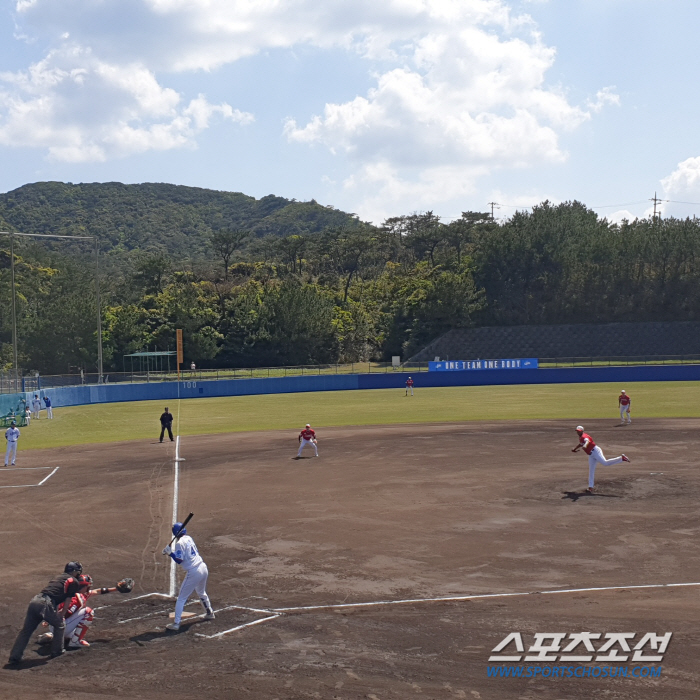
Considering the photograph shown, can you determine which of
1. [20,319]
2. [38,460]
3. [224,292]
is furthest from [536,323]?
[38,460]

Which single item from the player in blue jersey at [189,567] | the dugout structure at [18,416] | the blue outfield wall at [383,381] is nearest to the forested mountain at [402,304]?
the blue outfield wall at [383,381]

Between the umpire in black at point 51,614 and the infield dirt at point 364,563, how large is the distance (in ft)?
0.88

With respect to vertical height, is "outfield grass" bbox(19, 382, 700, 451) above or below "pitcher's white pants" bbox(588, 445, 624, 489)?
below

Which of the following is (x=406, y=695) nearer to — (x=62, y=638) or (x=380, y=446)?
(x=62, y=638)

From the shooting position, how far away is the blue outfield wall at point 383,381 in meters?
70.4

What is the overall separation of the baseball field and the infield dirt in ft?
0.18

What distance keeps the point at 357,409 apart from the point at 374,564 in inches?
1499

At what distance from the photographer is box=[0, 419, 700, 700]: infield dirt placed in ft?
33.9

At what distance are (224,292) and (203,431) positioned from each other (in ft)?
256

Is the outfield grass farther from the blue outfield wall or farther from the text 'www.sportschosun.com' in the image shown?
the text 'www.sportschosun.com'

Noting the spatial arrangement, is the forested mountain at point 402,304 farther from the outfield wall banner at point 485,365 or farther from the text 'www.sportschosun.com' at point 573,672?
the text 'www.sportschosun.com' at point 573,672

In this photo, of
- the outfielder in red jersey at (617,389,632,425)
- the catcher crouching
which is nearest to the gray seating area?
the outfielder in red jersey at (617,389,632,425)

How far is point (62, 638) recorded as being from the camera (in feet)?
38.2

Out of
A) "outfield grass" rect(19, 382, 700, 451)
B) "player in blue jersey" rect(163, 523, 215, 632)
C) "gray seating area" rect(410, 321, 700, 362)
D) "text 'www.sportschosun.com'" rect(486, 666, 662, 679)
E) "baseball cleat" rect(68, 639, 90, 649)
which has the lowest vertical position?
"baseball cleat" rect(68, 639, 90, 649)
